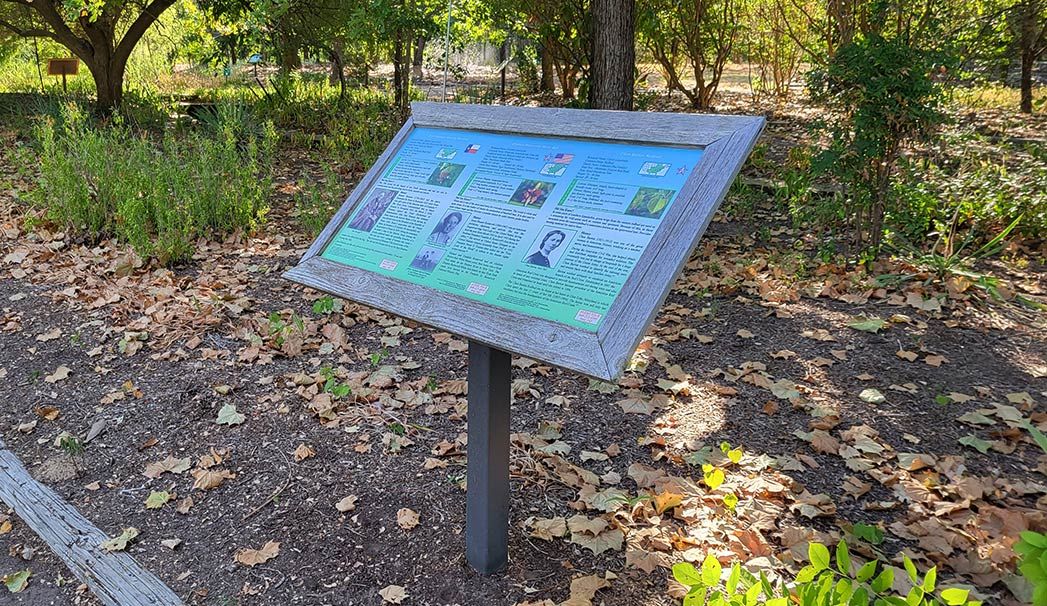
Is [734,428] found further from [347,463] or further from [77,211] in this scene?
[77,211]

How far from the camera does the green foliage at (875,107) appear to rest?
4.18 m

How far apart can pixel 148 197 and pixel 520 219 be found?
4.21 meters

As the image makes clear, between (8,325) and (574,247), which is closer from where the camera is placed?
(574,247)

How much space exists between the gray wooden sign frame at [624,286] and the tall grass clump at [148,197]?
3171 millimetres

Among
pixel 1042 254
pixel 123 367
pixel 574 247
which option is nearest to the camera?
pixel 574 247

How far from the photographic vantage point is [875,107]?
14.0 feet

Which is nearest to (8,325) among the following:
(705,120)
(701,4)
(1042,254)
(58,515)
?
(58,515)

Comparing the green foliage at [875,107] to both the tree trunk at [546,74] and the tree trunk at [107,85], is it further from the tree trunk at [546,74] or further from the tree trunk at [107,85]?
the tree trunk at [107,85]

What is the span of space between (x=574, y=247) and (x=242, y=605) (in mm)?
1560

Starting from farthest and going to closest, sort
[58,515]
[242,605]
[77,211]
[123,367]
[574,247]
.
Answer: [77,211], [123,367], [58,515], [242,605], [574,247]

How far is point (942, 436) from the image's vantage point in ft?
10.1

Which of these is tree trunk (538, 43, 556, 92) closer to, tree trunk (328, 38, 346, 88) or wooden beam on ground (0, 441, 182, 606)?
tree trunk (328, 38, 346, 88)

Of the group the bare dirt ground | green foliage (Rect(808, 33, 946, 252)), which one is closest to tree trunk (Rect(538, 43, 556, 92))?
green foliage (Rect(808, 33, 946, 252))

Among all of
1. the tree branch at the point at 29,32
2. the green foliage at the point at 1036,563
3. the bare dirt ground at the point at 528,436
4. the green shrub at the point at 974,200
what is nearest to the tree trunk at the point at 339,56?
the tree branch at the point at 29,32
